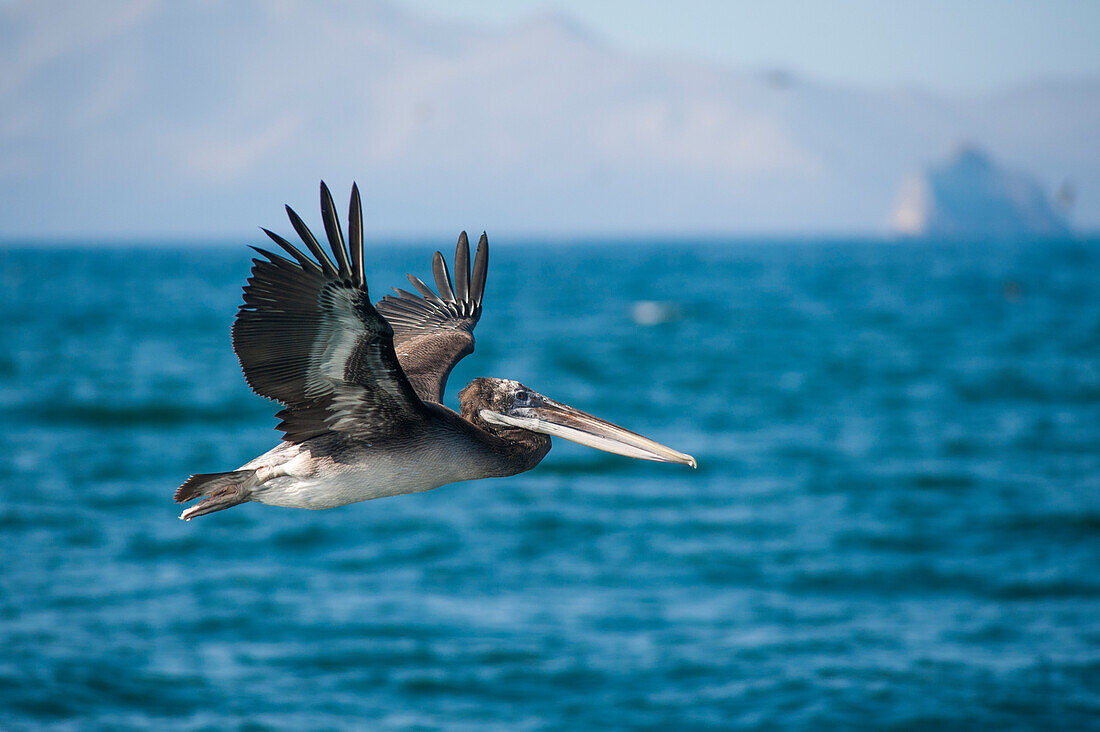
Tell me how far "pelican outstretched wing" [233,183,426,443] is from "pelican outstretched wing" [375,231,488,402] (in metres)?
1.05

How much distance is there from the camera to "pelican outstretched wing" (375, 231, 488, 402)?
25.8ft

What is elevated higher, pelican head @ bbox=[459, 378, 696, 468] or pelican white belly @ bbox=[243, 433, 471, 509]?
pelican head @ bbox=[459, 378, 696, 468]

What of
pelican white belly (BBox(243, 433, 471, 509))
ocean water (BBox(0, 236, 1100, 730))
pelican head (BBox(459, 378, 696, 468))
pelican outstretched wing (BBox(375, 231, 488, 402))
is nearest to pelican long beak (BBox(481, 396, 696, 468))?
pelican head (BBox(459, 378, 696, 468))

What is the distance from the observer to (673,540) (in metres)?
28.0

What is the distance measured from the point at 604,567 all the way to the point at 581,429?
1983 centimetres

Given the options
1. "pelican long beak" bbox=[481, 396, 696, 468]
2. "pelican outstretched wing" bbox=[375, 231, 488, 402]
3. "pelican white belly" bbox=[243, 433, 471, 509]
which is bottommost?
"pelican white belly" bbox=[243, 433, 471, 509]

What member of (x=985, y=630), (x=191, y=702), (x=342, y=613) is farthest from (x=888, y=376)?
(x=191, y=702)

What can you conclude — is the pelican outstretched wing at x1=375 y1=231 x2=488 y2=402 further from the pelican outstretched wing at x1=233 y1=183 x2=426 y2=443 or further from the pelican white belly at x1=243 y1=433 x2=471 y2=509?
the pelican outstretched wing at x1=233 y1=183 x2=426 y2=443

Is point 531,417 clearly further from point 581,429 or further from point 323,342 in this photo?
point 323,342

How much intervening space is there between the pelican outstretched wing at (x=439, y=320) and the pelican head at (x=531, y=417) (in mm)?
430

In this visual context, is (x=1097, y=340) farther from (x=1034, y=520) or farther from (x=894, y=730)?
(x=894, y=730)

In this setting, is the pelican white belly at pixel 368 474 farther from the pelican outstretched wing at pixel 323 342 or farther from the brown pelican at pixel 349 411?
the pelican outstretched wing at pixel 323 342

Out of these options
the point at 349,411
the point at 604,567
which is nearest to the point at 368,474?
the point at 349,411

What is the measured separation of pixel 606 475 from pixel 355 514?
7403 mm
